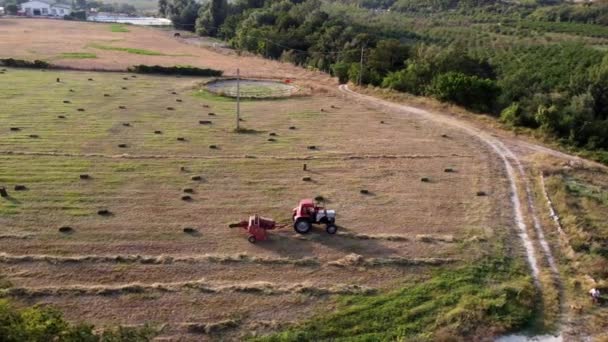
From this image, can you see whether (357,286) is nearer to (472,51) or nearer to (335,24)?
(472,51)

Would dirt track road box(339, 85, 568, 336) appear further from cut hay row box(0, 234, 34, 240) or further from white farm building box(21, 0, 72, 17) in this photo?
white farm building box(21, 0, 72, 17)

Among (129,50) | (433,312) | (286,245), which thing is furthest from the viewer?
(129,50)

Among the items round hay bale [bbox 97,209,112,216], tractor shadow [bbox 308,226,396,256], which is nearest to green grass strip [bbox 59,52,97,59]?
round hay bale [bbox 97,209,112,216]

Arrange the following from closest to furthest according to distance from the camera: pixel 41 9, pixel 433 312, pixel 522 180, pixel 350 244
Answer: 1. pixel 433 312
2. pixel 350 244
3. pixel 522 180
4. pixel 41 9

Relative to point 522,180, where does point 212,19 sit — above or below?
above

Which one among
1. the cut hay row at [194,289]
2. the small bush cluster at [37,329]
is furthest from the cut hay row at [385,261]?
the small bush cluster at [37,329]

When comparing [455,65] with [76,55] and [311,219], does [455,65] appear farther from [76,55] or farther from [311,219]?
[76,55]

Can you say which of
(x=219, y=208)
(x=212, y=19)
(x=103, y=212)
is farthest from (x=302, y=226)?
(x=212, y=19)
